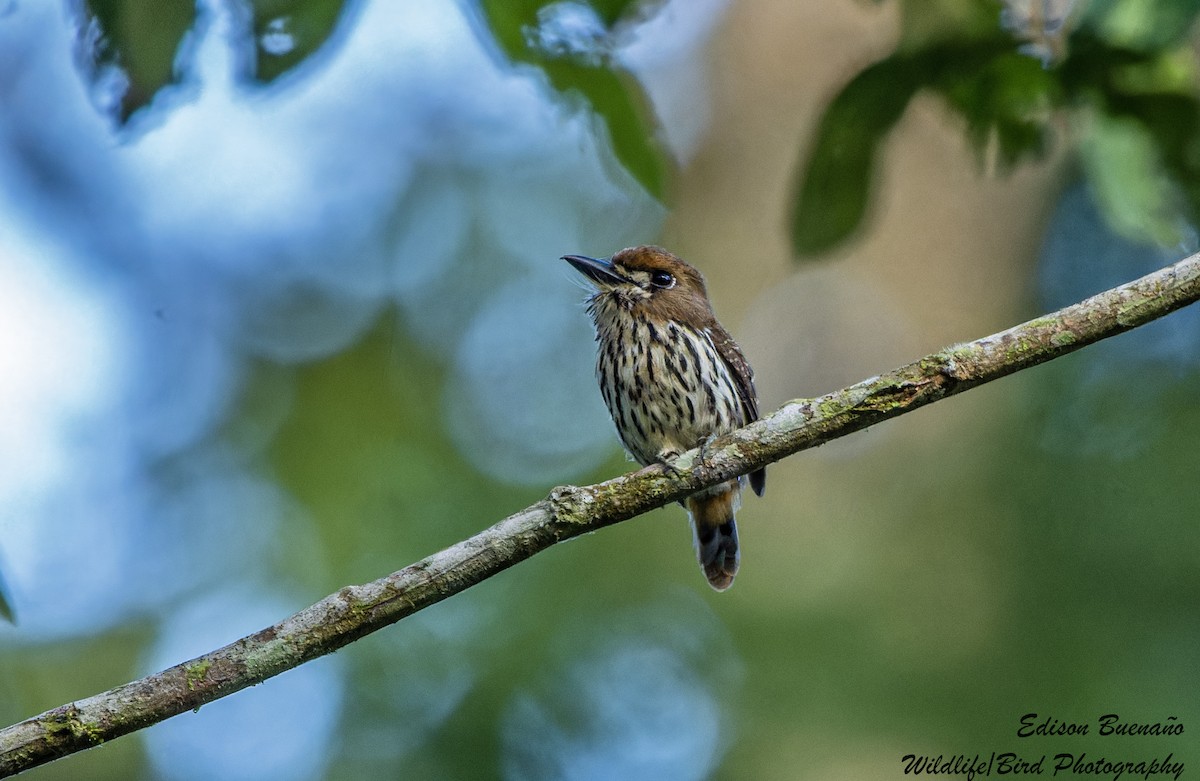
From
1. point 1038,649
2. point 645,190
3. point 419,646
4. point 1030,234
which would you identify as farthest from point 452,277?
point 645,190

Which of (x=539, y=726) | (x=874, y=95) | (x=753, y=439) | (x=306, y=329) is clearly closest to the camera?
(x=874, y=95)

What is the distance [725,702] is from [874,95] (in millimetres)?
4990

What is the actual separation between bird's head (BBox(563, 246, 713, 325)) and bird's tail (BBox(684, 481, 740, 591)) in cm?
77

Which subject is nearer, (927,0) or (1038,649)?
(927,0)

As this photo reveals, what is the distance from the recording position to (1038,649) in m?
6.02

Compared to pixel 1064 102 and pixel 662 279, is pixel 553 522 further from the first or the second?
pixel 662 279

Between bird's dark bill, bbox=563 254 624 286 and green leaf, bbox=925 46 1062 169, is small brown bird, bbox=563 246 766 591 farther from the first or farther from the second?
green leaf, bbox=925 46 1062 169

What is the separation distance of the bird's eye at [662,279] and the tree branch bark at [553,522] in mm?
1808

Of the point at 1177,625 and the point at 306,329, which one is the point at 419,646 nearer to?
the point at 306,329

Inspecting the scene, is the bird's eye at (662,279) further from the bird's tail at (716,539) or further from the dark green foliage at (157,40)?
the dark green foliage at (157,40)

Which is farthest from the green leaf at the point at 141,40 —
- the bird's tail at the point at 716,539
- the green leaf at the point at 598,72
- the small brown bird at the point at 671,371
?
the bird's tail at the point at 716,539

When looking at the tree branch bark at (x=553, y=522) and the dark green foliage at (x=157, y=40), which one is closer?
the dark green foliage at (x=157, y=40)

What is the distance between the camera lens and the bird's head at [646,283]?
450 cm

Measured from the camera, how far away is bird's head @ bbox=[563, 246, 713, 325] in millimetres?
4500
